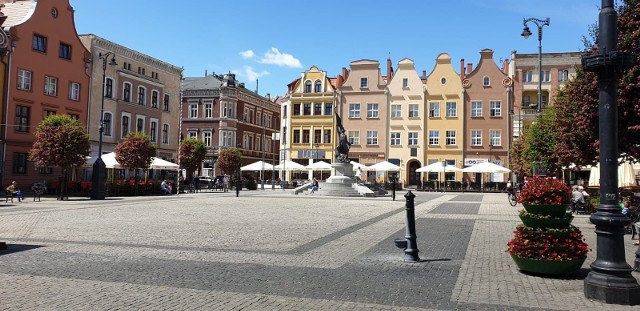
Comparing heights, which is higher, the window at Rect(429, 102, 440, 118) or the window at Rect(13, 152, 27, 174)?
the window at Rect(429, 102, 440, 118)

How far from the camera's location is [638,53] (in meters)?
13.8

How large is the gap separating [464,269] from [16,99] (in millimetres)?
36875

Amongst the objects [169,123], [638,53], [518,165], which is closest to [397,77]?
[518,165]

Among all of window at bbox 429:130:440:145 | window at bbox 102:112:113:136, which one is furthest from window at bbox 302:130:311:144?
window at bbox 102:112:113:136

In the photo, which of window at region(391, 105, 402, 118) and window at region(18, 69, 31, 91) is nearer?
window at region(18, 69, 31, 91)

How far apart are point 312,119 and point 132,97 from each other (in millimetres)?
23248

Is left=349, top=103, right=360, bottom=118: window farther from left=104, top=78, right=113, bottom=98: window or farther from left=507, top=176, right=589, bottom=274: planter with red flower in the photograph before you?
left=507, top=176, right=589, bottom=274: planter with red flower

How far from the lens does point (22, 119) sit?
36.9 m

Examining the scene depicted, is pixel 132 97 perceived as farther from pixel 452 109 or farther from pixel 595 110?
pixel 595 110

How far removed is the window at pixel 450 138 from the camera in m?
58.6

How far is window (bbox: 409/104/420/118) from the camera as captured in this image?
6012 cm

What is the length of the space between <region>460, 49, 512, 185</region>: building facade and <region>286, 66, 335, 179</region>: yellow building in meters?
16.4

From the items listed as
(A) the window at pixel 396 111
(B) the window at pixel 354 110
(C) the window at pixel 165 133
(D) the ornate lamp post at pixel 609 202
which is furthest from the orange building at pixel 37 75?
(D) the ornate lamp post at pixel 609 202

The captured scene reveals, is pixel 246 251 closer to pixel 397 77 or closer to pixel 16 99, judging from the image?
pixel 16 99
